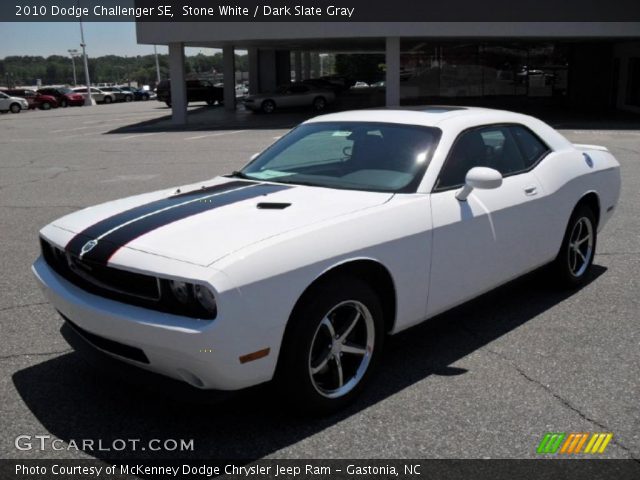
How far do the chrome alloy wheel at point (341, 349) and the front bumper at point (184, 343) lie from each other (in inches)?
14.8

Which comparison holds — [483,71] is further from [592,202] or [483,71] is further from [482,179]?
[482,179]

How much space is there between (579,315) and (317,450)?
260 centimetres

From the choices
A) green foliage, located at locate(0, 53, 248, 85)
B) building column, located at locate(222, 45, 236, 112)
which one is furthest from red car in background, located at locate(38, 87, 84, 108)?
green foliage, located at locate(0, 53, 248, 85)

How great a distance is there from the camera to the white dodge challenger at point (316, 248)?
2883 millimetres

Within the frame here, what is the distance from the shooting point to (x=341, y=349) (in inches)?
133

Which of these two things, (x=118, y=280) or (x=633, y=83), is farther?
(x=633, y=83)

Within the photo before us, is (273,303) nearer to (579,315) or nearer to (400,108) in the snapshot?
(400,108)

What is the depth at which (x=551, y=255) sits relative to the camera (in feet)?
16.0

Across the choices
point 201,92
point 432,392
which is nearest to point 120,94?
point 201,92

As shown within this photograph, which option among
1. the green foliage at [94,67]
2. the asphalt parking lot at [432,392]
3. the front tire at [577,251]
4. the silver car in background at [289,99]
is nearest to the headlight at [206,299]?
the asphalt parking lot at [432,392]

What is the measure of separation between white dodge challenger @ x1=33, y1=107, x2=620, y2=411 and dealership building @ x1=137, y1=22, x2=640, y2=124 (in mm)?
21119

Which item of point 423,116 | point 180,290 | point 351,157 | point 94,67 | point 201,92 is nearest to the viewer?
point 180,290

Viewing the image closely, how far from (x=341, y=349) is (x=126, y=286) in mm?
1122

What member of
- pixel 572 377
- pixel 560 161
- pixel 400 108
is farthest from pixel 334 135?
pixel 572 377
